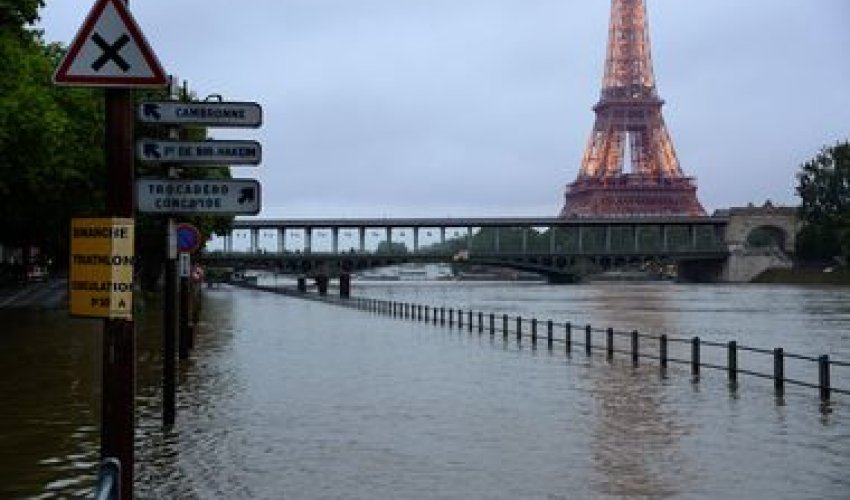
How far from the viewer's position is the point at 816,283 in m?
144

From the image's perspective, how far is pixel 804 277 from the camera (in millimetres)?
149500

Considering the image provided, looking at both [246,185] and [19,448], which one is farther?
[19,448]

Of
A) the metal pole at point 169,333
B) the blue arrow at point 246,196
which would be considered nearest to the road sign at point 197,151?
the blue arrow at point 246,196

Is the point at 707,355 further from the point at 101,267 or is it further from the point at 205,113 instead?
the point at 101,267

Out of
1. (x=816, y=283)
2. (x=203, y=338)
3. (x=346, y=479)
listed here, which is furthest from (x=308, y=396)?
(x=816, y=283)

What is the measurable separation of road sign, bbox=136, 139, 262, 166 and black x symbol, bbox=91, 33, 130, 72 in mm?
4425

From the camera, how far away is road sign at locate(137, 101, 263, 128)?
43.3ft

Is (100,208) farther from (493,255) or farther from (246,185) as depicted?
(493,255)

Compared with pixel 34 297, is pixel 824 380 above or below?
above

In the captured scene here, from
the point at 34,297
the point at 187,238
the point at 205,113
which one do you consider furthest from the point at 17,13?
the point at 34,297

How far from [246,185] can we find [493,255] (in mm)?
143934

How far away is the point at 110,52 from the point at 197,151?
15.3 feet

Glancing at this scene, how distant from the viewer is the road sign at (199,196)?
35.9 feet

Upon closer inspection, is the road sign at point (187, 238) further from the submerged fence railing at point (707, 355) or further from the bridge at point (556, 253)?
the bridge at point (556, 253)
